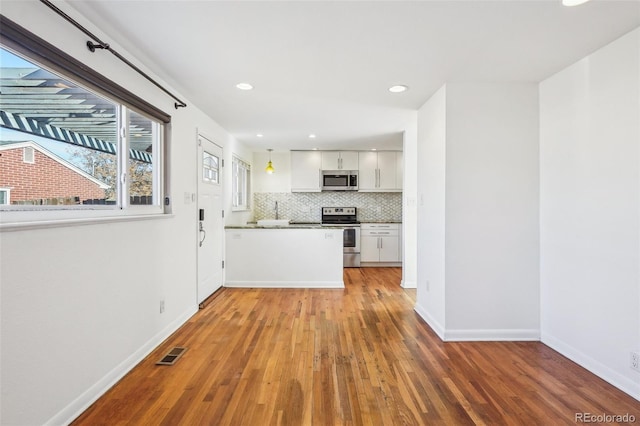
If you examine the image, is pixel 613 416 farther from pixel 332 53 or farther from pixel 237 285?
pixel 237 285

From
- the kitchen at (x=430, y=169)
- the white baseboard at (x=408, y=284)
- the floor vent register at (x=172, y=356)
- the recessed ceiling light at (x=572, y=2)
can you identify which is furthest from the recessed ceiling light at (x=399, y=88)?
the floor vent register at (x=172, y=356)

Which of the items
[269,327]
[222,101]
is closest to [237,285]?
[269,327]

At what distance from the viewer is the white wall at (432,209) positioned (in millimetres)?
2998

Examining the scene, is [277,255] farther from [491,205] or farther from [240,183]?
[491,205]

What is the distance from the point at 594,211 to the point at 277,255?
3.63 m

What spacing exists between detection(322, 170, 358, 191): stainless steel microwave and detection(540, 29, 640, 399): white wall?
Answer: 13.0 ft

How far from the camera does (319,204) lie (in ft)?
22.7

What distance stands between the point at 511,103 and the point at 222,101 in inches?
112

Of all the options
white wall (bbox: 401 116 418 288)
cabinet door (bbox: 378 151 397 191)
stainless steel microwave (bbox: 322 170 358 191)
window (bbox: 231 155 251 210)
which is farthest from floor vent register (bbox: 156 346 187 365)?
cabinet door (bbox: 378 151 397 191)

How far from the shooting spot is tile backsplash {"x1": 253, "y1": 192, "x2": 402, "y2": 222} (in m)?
6.88

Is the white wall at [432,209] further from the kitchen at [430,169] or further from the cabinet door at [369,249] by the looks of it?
the cabinet door at [369,249]

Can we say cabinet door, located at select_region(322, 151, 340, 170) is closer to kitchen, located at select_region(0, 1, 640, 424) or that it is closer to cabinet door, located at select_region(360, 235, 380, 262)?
cabinet door, located at select_region(360, 235, 380, 262)

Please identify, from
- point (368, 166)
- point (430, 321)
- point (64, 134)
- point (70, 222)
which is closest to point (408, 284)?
point (430, 321)

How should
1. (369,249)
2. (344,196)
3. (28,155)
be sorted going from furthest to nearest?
(344,196) < (369,249) < (28,155)
